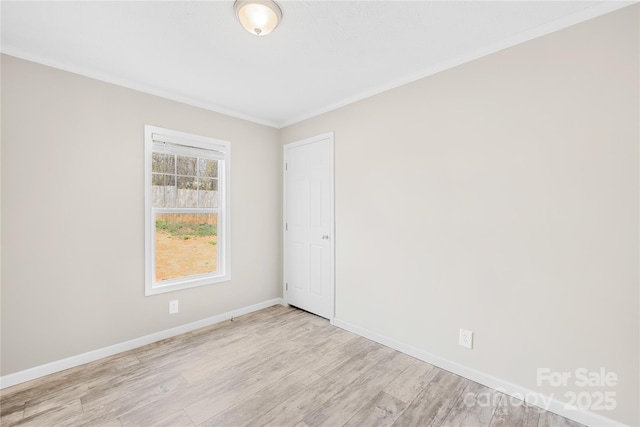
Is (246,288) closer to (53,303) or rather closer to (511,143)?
(53,303)

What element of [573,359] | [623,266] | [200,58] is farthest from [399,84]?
[573,359]

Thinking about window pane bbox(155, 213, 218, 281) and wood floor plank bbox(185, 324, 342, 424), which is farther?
window pane bbox(155, 213, 218, 281)

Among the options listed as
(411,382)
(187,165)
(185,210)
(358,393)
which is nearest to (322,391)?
(358,393)

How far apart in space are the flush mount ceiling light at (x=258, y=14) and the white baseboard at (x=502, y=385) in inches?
105

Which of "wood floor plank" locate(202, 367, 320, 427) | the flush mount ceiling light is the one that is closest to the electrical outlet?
"wood floor plank" locate(202, 367, 320, 427)

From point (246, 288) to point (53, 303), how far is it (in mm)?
1744

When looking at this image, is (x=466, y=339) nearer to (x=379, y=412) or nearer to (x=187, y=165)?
(x=379, y=412)

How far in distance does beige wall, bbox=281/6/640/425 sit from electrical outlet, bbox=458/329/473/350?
0.04 metres

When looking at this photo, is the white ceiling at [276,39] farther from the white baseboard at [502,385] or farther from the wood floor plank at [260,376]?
the wood floor plank at [260,376]

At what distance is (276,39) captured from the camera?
195 centimetres

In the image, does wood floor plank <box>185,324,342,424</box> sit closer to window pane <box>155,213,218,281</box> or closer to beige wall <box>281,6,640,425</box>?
beige wall <box>281,6,640,425</box>

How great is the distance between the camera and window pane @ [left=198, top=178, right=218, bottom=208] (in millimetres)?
3133

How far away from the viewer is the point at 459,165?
2195 millimetres

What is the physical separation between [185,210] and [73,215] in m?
0.91
